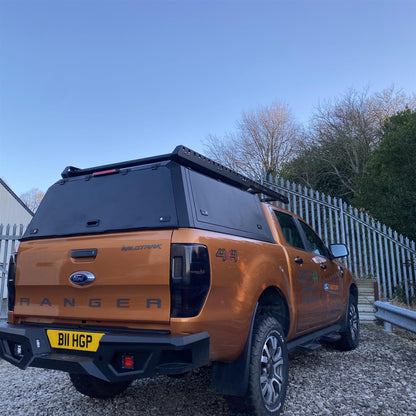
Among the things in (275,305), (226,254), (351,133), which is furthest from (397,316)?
(351,133)

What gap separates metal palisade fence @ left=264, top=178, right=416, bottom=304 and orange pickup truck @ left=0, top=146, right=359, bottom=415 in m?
5.29

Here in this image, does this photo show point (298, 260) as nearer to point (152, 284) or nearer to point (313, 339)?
point (313, 339)

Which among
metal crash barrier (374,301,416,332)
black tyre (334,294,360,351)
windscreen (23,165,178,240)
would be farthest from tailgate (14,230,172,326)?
metal crash barrier (374,301,416,332)

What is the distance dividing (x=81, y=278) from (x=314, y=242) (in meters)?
3.28

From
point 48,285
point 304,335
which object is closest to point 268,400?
point 304,335

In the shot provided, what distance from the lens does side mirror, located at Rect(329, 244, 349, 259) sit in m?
4.99

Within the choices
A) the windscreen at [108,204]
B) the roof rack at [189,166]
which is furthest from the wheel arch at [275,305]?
the windscreen at [108,204]

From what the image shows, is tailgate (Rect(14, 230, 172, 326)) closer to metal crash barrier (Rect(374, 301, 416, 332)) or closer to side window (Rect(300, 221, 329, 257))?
side window (Rect(300, 221, 329, 257))

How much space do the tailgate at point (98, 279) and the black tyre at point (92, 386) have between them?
35.8 inches

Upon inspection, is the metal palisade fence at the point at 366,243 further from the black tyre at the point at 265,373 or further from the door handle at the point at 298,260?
the black tyre at the point at 265,373

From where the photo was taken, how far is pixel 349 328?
5.27m

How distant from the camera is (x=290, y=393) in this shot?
355cm

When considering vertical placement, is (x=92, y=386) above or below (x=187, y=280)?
below

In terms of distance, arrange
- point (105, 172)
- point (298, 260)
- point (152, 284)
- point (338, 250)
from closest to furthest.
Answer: point (152, 284) → point (105, 172) → point (298, 260) → point (338, 250)
